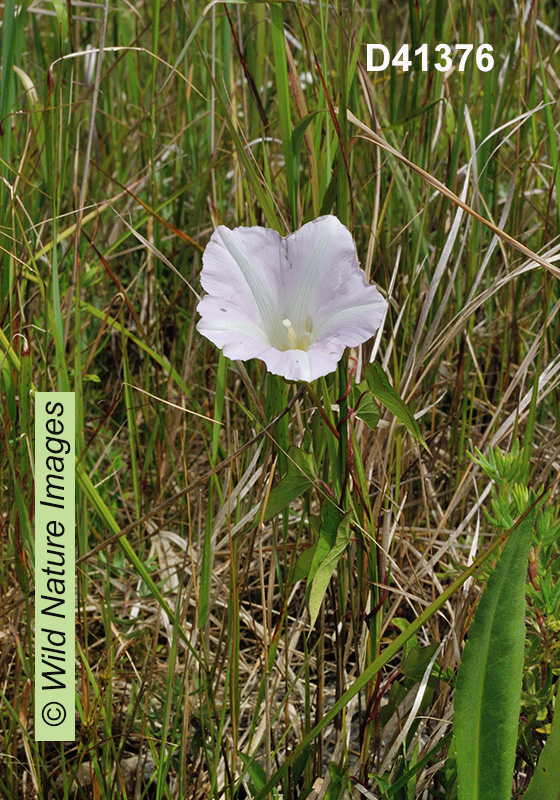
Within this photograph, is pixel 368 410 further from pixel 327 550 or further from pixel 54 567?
pixel 54 567

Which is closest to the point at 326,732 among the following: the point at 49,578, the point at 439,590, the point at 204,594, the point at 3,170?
the point at 439,590

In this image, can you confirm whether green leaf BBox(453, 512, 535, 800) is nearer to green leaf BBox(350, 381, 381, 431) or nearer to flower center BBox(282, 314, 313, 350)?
green leaf BBox(350, 381, 381, 431)

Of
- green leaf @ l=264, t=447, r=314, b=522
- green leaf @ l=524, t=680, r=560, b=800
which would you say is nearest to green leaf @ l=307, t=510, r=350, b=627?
green leaf @ l=264, t=447, r=314, b=522

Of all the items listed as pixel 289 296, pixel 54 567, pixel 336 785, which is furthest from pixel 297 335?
pixel 336 785

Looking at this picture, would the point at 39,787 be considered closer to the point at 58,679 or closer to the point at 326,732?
the point at 58,679

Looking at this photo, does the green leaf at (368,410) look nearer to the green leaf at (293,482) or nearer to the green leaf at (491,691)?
the green leaf at (293,482)

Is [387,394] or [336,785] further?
[336,785]
